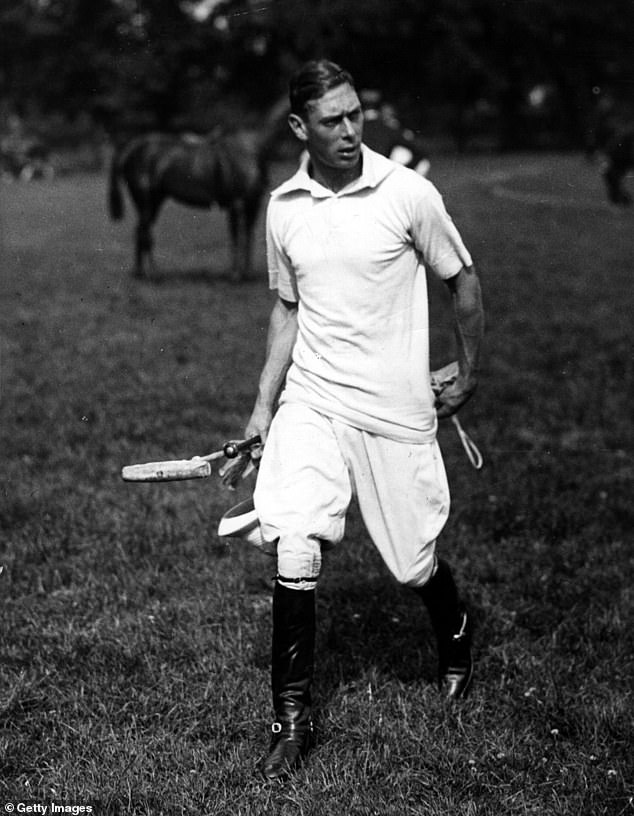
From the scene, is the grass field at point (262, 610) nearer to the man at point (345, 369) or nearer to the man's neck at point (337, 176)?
the man at point (345, 369)

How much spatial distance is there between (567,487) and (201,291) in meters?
7.60

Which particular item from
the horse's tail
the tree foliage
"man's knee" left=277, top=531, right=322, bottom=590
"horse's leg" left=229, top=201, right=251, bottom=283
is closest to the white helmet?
"man's knee" left=277, top=531, right=322, bottom=590

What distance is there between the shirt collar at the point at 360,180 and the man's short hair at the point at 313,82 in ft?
0.73

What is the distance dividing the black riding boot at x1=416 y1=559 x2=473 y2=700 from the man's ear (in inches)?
63.1

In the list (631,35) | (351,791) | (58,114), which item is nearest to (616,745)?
(351,791)

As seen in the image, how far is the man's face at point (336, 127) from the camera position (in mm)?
3771

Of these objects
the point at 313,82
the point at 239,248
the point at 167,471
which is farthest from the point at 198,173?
the point at 167,471

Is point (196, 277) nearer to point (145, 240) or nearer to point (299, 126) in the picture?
point (145, 240)

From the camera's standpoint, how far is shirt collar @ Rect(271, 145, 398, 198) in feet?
12.4

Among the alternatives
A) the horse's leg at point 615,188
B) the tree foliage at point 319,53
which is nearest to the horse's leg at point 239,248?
the horse's leg at point 615,188

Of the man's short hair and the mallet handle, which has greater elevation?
the man's short hair

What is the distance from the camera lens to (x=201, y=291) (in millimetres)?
13453

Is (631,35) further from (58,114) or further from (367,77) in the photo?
(58,114)

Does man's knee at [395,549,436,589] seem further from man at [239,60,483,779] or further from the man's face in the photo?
the man's face
